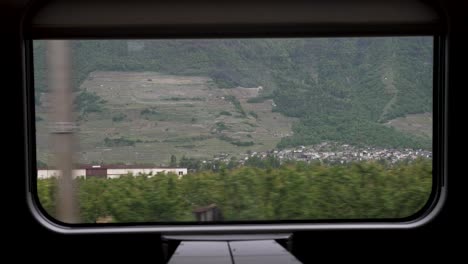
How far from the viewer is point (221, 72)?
448 cm

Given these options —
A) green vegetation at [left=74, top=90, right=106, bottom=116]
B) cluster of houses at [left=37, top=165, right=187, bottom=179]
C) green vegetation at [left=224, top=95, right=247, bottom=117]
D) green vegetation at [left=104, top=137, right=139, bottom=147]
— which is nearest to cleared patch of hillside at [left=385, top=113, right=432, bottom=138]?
green vegetation at [left=224, top=95, right=247, bottom=117]

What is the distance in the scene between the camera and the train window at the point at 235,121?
4340 millimetres

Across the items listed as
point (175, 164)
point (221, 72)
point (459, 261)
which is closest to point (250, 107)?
point (221, 72)

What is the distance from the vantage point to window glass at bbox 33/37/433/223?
437cm

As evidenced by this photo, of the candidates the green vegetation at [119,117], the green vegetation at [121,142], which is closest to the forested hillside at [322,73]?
the green vegetation at [119,117]

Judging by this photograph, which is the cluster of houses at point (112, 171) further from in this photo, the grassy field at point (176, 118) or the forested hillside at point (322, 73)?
the forested hillside at point (322, 73)

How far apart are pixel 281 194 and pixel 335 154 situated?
1.37 feet

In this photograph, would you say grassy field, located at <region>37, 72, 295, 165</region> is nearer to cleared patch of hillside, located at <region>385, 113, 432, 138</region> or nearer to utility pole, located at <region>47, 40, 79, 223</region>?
utility pole, located at <region>47, 40, 79, 223</region>

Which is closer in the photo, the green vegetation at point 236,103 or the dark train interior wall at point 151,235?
the dark train interior wall at point 151,235

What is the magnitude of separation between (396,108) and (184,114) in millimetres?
1331

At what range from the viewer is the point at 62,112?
430 centimetres

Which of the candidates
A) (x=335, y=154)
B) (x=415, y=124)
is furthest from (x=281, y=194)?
(x=415, y=124)

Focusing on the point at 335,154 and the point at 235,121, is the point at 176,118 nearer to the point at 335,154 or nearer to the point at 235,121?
the point at 235,121

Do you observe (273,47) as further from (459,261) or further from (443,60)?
(459,261)
